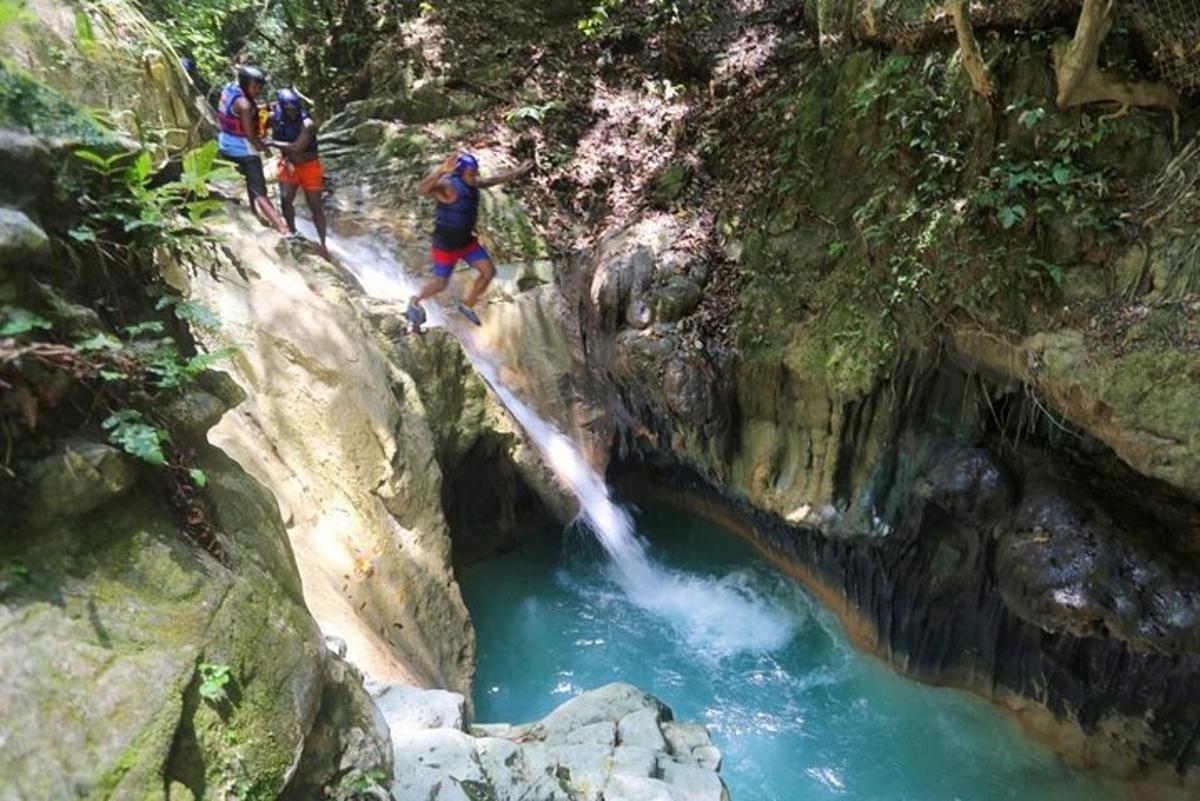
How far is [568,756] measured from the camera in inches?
161

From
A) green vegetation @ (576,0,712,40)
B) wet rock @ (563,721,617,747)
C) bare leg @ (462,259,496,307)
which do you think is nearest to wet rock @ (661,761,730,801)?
wet rock @ (563,721,617,747)

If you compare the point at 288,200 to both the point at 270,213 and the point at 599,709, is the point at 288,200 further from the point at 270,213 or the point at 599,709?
the point at 599,709

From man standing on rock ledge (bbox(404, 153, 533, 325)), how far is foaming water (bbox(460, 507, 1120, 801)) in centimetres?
307

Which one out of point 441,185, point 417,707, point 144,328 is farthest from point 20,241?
point 441,185

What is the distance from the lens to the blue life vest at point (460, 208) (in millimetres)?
6590

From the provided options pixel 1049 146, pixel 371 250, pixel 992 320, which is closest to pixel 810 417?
pixel 992 320

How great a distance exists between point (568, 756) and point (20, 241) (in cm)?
343

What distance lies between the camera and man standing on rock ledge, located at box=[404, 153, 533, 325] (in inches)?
256

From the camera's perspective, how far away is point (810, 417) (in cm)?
709

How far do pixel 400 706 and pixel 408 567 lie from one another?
5.73 ft

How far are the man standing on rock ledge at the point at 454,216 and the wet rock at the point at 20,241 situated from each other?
13.3ft

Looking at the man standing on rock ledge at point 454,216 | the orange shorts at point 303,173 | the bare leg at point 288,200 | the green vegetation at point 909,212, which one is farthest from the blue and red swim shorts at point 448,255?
the green vegetation at point 909,212

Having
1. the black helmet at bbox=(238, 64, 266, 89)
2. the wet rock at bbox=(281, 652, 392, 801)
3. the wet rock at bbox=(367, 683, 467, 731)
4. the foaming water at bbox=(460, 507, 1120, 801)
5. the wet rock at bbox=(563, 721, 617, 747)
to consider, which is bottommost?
the foaming water at bbox=(460, 507, 1120, 801)

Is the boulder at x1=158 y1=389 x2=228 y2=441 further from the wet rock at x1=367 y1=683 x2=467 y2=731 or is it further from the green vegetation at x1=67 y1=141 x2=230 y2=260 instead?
the wet rock at x1=367 y1=683 x2=467 y2=731
